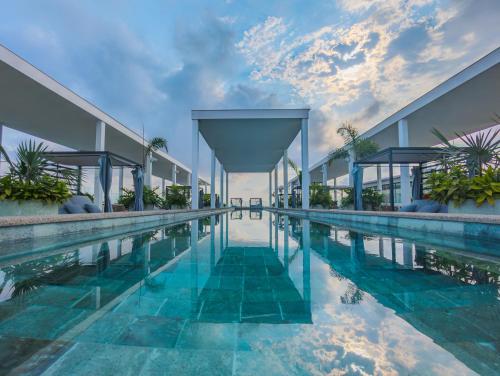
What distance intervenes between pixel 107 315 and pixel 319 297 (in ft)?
4.18

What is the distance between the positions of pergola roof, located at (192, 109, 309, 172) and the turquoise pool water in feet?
27.5

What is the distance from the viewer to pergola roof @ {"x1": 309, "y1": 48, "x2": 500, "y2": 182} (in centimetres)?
710

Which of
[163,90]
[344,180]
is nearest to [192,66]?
[163,90]

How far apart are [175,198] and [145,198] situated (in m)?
2.75

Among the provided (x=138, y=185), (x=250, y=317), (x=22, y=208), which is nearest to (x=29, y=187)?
(x=22, y=208)

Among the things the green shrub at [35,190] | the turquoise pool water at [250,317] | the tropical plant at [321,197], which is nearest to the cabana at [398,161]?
the turquoise pool water at [250,317]

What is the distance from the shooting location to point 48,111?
9.09 meters

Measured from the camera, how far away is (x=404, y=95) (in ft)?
34.1

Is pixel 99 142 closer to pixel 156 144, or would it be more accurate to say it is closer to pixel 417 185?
pixel 156 144

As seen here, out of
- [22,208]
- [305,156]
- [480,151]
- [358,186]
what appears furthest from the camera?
[305,156]

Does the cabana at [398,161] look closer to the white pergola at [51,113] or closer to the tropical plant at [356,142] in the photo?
the tropical plant at [356,142]

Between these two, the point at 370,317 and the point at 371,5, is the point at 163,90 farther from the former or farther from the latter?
the point at 370,317

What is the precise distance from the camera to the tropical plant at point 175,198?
49.5ft

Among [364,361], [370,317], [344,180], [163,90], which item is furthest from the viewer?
[344,180]
